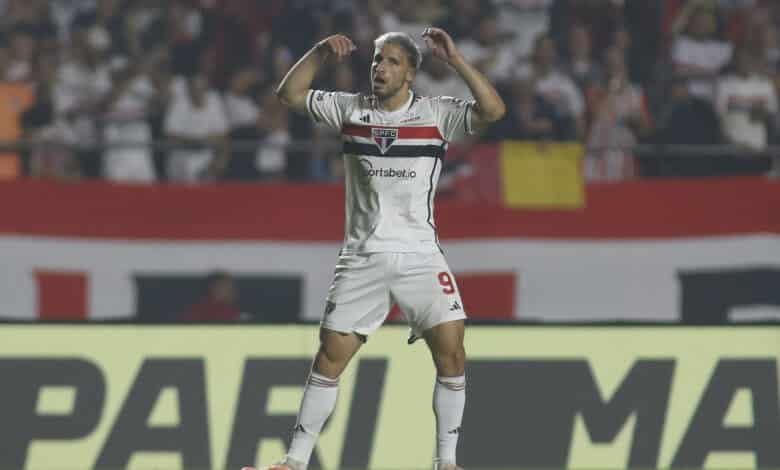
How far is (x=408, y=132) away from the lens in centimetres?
864

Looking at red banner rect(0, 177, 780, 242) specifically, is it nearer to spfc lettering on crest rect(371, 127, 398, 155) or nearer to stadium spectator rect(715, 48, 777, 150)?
stadium spectator rect(715, 48, 777, 150)

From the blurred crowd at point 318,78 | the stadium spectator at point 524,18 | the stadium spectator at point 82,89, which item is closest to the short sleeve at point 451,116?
the blurred crowd at point 318,78

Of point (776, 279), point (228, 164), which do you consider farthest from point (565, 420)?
point (228, 164)

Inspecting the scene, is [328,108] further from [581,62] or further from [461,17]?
[581,62]

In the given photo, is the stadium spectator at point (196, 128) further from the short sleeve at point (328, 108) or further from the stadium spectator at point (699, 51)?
the short sleeve at point (328, 108)

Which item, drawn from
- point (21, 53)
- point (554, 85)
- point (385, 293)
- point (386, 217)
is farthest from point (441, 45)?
point (21, 53)

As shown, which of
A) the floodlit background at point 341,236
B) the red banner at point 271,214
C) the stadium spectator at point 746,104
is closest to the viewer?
the floodlit background at point 341,236

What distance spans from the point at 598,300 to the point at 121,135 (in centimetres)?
430

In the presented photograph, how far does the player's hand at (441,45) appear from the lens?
8.29 m

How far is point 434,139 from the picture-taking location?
8688 millimetres

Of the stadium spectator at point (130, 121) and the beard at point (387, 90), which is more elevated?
the beard at point (387, 90)

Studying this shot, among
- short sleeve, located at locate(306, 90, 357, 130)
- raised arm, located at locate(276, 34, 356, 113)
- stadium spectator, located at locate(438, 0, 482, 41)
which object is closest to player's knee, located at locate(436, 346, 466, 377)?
short sleeve, located at locate(306, 90, 357, 130)

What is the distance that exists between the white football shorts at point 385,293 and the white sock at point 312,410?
0.30 m

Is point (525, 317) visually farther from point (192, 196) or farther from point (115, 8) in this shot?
point (115, 8)
